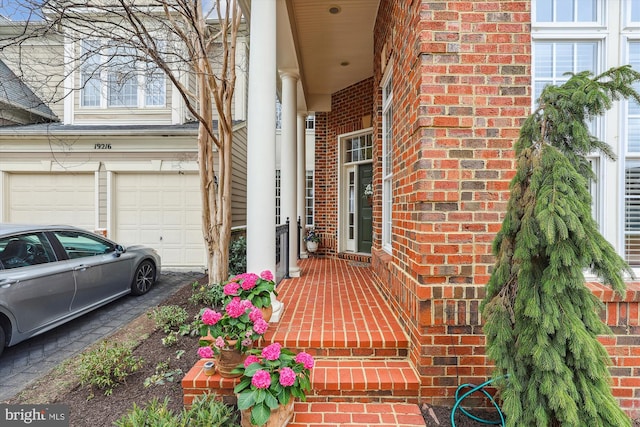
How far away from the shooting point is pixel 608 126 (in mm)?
2133

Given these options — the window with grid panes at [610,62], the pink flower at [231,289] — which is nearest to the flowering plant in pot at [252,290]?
the pink flower at [231,289]

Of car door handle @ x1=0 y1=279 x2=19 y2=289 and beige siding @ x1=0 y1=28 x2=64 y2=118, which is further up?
beige siding @ x1=0 y1=28 x2=64 y2=118

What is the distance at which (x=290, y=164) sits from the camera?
4.77 meters

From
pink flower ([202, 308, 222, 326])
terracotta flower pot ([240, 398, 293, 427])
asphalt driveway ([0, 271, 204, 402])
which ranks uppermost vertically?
pink flower ([202, 308, 222, 326])

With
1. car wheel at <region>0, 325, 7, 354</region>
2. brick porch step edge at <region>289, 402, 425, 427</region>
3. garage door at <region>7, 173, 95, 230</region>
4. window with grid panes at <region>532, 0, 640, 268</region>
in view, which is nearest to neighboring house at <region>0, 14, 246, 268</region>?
garage door at <region>7, 173, 95, 230</region>

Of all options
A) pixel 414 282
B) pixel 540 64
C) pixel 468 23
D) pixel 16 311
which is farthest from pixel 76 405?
pixel 540 64

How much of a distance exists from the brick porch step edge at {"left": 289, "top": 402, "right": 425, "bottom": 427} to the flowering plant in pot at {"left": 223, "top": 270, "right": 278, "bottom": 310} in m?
0.78

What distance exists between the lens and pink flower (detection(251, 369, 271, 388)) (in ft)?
5.49

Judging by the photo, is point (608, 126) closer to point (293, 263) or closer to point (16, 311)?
point (293, 263)

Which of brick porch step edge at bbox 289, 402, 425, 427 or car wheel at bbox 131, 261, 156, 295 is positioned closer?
brick porch step edge at bbox 289, 402, 425, 427

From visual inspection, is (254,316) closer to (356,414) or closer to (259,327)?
(259,327)

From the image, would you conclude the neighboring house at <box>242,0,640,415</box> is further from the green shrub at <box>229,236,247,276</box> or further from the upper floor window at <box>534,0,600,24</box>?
the green shrub at <box>229,236,247,276</box>

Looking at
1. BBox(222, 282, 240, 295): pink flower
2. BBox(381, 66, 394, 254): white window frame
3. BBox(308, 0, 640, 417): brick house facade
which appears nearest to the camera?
BBox(308, 0, 640, 417): brick house facade

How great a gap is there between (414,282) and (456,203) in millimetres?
649
